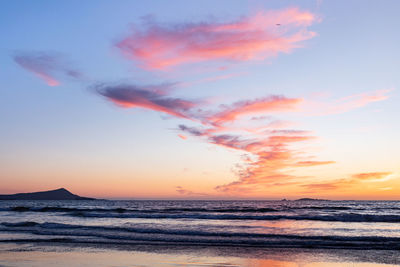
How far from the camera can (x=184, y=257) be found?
1351 centimetres

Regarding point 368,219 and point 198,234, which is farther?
point 368,219

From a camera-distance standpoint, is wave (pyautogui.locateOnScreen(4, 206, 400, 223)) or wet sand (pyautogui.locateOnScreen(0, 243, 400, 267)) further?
wave (pyautogui.locateOnScreen(4, 206, 400, 223))

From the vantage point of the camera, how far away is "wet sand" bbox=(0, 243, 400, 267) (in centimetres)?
1237

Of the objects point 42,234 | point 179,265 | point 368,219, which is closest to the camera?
point 179,265

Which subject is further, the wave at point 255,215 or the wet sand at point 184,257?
the wave at point 255,215

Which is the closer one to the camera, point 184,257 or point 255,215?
point 184,257

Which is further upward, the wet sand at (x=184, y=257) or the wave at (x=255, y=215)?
the wet sand at (x=184, y=257)

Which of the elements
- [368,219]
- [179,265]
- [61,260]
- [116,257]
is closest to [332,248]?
[179,265]

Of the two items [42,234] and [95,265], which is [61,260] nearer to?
[95,265]

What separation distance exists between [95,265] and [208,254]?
15.6ft

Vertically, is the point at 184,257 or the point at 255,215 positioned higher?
the point at 184,257

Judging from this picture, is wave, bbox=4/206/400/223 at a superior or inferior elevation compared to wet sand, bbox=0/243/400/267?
inferior

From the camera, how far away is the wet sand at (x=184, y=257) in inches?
487

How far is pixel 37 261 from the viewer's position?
12.8 m
